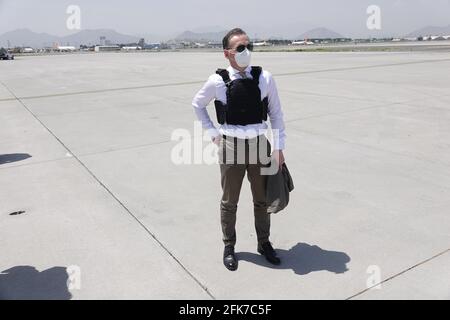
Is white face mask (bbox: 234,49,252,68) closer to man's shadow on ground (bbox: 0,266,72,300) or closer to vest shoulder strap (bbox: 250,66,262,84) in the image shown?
vest shoulder strap (bbox: 250,66,262,84)

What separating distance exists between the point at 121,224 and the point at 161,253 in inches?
29.7

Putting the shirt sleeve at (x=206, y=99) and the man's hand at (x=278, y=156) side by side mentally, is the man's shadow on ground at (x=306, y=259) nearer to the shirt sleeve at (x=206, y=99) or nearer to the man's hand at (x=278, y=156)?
the man's hand at (x=278, y=156)

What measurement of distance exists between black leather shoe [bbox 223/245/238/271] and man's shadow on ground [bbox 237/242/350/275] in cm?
14

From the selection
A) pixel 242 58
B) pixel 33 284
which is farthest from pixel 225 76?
pixel 33 284

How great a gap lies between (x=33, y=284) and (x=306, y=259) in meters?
2.16

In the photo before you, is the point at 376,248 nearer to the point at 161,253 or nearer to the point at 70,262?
the point at 161,253

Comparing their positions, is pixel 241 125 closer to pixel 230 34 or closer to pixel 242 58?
pixel 242 58

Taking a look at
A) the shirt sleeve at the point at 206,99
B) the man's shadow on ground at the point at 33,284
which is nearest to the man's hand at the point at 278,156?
the shirt sleeve at the point at 206,99

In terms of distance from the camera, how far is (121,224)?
3941 mm

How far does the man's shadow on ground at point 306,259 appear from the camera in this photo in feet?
10.3

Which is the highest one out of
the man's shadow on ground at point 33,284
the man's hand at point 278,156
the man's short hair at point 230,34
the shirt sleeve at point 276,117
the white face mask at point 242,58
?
the man's short hair at point 230,34

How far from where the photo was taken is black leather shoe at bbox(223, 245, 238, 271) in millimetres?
3125

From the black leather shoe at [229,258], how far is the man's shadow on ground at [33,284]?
46.7 inches
